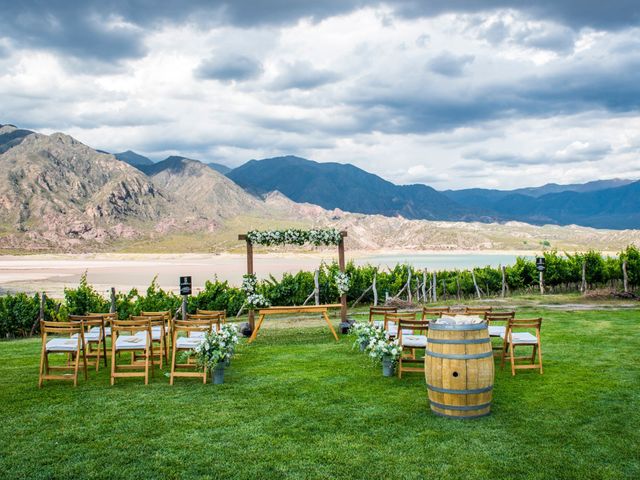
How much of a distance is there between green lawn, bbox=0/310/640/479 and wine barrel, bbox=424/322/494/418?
0.19m

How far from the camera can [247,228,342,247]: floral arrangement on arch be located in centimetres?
1433

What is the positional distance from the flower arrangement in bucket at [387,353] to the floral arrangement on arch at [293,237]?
573 cm

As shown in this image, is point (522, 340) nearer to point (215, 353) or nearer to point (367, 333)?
point (367, 333)

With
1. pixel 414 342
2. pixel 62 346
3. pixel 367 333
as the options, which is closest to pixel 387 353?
pixel 414 342

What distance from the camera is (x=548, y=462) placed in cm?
537

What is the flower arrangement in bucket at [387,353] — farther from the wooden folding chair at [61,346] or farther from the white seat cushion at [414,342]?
the wooden folding chair at [61,346]

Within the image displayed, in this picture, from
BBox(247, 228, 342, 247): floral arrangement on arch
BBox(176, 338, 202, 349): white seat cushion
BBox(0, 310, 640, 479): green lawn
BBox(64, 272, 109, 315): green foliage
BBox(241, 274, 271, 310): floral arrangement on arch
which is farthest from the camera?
BBox(64, 272, 109, 315): green foliage

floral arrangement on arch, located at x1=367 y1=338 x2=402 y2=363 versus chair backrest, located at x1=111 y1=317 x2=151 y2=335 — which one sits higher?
chair backrest, located at x1=111 y1=317 x2=151 y2=335

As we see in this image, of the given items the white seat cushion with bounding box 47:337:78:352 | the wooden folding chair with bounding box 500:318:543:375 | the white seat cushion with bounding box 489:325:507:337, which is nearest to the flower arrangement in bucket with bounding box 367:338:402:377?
the wooden folding chair with bounding box 500:318:543:375

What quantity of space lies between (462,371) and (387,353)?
2240mm

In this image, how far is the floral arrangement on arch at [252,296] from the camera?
1375 cm

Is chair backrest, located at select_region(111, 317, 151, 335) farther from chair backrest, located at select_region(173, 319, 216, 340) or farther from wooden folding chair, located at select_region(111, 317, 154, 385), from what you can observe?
chair backrest, located at select_region(173, 319, 216, 340)

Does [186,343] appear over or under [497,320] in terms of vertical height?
under

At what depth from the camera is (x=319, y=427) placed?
6.45 metres
